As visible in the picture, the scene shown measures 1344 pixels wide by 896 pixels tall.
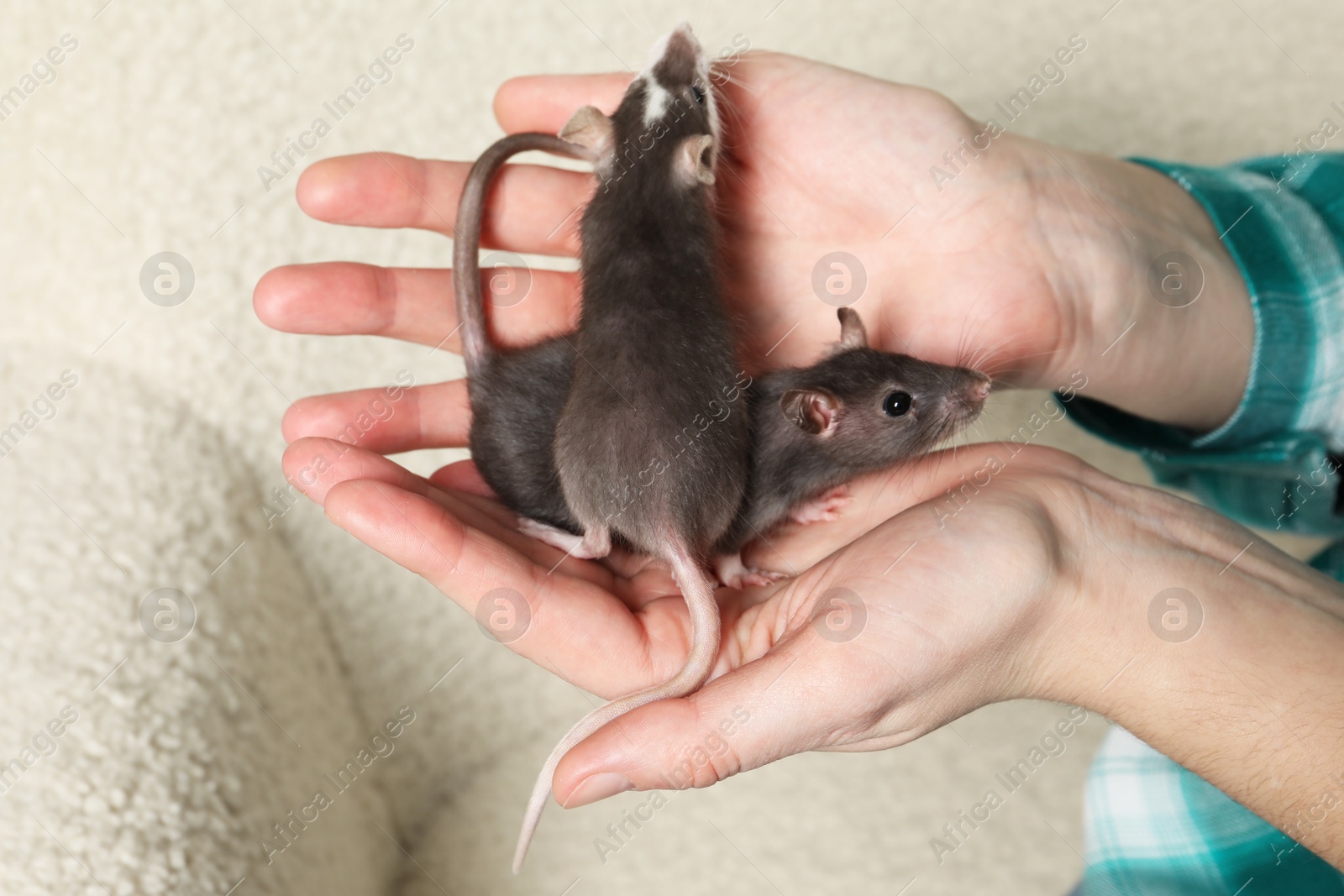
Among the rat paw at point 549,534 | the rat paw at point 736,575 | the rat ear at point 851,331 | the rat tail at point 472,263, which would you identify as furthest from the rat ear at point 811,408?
the rat tail at point 472,263

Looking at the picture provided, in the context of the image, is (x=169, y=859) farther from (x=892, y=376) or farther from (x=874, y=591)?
(x=892, y=376)

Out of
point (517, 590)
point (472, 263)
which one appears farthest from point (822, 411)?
point (472, 263)

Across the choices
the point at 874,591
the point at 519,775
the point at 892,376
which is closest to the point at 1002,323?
the point at 892,376

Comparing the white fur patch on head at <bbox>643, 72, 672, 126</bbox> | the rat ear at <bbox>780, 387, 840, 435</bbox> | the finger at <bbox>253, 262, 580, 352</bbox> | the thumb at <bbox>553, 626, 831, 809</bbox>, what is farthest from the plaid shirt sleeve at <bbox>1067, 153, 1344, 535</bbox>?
the thumb at <bbox>553, 626, 831, 809</bbox>

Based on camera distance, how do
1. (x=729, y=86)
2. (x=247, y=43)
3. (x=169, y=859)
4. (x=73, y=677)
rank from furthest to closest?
(x=247, y=43)
(x=729, y=86)
(x=73, y=677)
(x=169, y=859)

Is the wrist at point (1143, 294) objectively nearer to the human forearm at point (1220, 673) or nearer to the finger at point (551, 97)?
the human forearm at point (1220, 673)
